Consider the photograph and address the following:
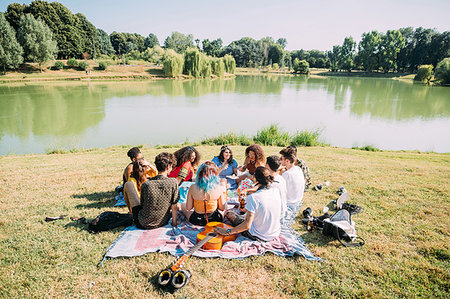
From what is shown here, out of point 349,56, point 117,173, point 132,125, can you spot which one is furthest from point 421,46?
point 117,173

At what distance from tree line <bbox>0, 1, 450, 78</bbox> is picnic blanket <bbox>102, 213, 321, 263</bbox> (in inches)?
1972

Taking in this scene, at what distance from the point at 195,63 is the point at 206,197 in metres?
51.3

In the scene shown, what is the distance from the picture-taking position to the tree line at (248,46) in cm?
5244

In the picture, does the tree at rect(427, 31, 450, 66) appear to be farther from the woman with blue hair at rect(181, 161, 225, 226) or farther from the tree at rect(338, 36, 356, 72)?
the woman with blue hair at rect(181, 161, 225, 226)

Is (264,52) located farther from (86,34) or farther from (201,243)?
(201,243)

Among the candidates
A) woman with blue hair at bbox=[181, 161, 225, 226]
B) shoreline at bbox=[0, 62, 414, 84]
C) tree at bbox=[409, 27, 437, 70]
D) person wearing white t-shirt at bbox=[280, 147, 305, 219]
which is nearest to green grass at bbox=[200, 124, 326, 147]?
person wearing white t-shirt at bbox=[280, 147, 305, 219]

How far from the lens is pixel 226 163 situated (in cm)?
631

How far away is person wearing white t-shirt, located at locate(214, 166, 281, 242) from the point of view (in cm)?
344

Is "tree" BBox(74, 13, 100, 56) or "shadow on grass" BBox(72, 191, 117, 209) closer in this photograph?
"shadow on grass" BBox(72, 191, 117, 209)

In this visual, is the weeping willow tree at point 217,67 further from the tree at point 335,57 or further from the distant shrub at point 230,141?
the tree at point 335,57

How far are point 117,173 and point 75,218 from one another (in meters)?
2.57

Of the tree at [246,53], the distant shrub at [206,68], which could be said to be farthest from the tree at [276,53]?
the distant shrub at [206,68]

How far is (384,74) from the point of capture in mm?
74812

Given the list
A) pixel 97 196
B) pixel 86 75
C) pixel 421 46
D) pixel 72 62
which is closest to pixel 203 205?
pixel 97 196
